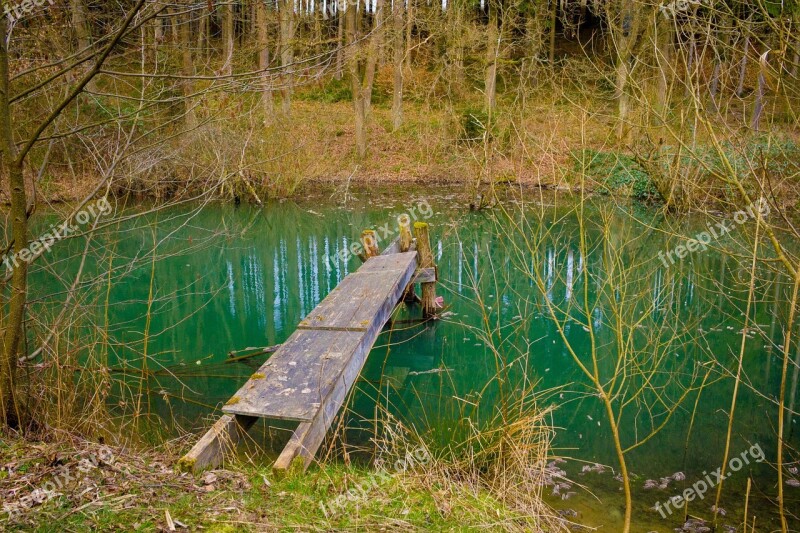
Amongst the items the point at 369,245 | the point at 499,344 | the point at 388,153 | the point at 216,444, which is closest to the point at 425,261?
the point at 369,245

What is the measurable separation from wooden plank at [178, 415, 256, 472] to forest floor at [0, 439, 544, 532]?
0.09 metres

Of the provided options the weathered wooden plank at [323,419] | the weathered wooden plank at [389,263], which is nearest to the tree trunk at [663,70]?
the weathered wooden plank at [323,419]

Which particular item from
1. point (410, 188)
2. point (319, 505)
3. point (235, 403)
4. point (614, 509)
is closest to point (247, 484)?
point (319, 505)

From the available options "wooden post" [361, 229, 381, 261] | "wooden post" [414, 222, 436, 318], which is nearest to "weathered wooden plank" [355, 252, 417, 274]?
"wooden post" [414, 222, 436, 318]

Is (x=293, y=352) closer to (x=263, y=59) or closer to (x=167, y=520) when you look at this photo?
(x=167, y=520)

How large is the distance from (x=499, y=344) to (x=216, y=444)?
114 inches

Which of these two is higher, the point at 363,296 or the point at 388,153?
the point at 388,153

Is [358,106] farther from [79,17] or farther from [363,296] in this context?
[79,17]

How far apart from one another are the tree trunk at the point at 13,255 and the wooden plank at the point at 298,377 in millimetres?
1307

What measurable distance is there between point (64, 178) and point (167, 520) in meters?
13.9

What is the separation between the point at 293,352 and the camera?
509 centimetres

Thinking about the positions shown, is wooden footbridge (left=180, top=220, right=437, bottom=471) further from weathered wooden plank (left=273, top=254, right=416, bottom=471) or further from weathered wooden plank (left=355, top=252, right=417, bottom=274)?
weathered wooden plank (left=355, top=252, right=417, bottom=274)

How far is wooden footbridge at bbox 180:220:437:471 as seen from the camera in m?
3.88

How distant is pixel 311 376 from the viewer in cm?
462
